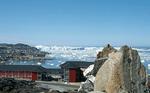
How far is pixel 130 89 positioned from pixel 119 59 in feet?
5.82

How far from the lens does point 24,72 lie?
196 ft

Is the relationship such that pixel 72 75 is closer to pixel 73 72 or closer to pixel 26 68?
pixel 73 72

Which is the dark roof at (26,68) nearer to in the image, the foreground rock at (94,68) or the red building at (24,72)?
the red building at (24,72)

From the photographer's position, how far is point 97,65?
30.1 m

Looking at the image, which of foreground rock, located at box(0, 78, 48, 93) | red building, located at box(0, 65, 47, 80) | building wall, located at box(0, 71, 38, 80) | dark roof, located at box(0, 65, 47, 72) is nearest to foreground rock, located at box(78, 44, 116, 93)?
foreground rock, located at box(0, 78, 48, 93)

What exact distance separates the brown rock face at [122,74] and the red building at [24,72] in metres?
36.3

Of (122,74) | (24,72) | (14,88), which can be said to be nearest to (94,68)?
(122,74)

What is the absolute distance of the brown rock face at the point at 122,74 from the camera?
21.6 m

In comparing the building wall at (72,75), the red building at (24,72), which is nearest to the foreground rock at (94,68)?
the building wall at (72,75)

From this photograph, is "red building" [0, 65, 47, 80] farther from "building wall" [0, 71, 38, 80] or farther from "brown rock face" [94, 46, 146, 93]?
"brown rock face" [94, 46, 146, 93]

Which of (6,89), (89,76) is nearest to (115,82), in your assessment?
(89,76)

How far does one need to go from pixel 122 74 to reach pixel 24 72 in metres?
39.3

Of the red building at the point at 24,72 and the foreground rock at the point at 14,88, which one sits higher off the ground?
the red building at the point at 24,72

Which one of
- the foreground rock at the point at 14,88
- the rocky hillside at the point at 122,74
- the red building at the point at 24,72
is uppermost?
the rocky hillside at the point at 122,74
